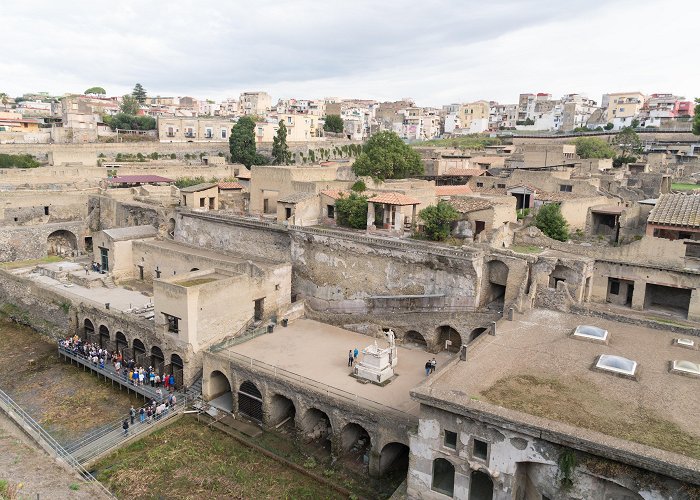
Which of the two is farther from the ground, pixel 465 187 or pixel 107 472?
pixel 465 187

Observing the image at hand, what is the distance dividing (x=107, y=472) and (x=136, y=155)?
4798 centimetres

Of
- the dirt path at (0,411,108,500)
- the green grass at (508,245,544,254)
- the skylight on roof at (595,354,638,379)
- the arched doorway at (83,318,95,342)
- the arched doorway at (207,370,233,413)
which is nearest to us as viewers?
the dirt path at (0,411,108,500)

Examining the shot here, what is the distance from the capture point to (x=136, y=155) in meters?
60.2

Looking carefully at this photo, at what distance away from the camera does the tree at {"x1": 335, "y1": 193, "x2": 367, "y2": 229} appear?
30.9 m

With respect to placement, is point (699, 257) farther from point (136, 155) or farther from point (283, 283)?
A: point (136, 155)

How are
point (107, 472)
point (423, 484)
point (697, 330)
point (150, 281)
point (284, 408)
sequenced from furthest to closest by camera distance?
1. point (150, 281)
2. point (284, 408)
3. point (697, 330)
4. point (107, 472)
5. point (423, 484)

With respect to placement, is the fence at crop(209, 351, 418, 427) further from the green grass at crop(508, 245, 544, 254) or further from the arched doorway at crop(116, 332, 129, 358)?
the green grass at crop(508, 245, 544, 254)

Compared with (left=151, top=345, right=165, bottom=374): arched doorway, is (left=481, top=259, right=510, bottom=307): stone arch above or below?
above

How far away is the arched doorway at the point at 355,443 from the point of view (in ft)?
62.8

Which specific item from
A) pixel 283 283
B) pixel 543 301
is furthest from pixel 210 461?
pixel 543 301

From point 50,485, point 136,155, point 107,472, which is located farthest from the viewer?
point 136,155

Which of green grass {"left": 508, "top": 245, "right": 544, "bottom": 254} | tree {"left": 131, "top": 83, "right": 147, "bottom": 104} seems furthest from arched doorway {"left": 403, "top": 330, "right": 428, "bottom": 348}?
tree {"left": 131, "top": 83, "right": 147, "bottom": 104}

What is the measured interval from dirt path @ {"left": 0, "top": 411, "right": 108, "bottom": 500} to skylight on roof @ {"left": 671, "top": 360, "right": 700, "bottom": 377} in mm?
16480

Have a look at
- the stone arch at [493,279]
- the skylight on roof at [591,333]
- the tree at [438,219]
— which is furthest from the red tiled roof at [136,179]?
the skylight on roof at [591,333]
